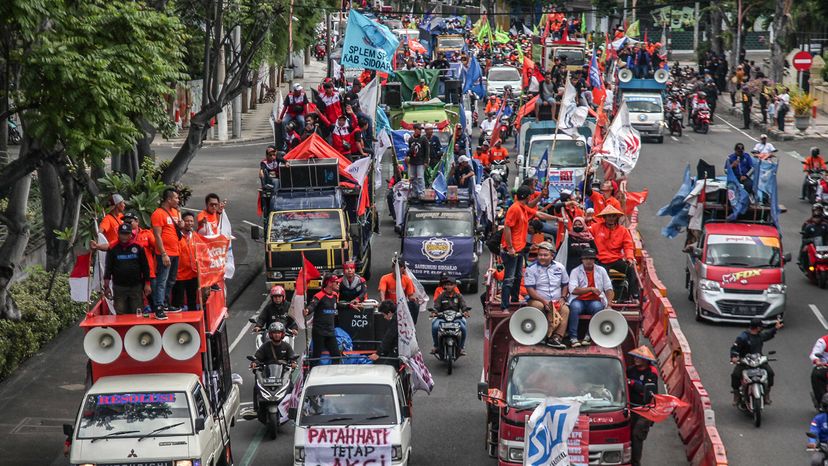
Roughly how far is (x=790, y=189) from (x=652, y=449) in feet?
76.1

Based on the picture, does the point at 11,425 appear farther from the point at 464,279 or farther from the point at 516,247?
the point at 464,279

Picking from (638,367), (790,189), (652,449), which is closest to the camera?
(638,367)

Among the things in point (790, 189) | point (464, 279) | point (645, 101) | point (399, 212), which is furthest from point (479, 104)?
point (464, 279)

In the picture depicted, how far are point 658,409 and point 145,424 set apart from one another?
619 cm

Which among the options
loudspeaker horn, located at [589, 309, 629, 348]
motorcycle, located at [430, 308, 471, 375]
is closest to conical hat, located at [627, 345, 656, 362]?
loudspeaker horn, located at [589, 309, 629, 348]

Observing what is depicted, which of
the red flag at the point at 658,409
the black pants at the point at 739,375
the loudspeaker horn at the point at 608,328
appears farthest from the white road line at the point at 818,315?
the loudspeaker horn at the point at 608,328

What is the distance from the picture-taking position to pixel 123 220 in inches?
699

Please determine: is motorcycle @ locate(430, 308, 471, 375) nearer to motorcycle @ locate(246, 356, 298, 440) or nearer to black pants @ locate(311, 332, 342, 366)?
black pants @ locate(311, 332, 342, 366)

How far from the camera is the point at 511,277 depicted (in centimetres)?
1980

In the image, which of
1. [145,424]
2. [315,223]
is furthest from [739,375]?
[315,223]

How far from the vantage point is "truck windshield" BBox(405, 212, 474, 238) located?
95.3ft

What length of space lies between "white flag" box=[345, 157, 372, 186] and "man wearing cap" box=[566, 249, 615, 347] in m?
12.1

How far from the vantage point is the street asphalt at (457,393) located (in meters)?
19.1

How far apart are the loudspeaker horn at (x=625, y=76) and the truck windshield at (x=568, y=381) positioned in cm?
3608
